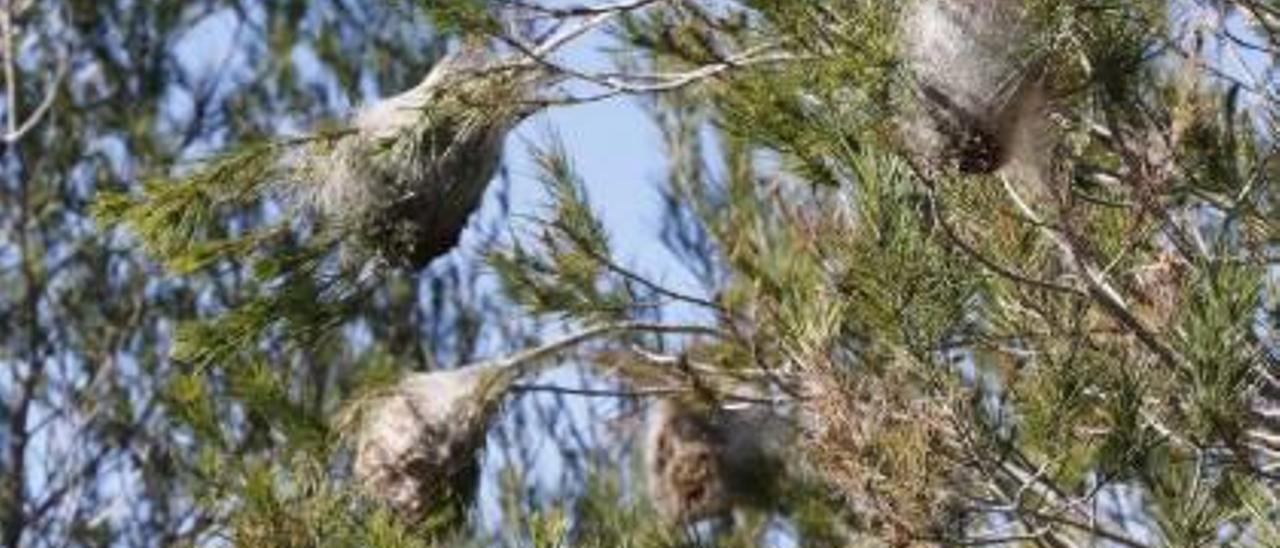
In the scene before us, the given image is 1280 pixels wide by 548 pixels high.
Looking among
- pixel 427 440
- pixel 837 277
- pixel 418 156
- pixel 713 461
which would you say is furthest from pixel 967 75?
pixel 713 461

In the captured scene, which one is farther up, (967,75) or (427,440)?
(967,75)

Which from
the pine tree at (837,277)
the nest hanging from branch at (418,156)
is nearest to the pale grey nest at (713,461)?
the pine tree at (837,277)

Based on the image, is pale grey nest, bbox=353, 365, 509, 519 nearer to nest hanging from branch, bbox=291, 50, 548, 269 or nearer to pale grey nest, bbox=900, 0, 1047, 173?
nest hanging from branch, bbox=291, 50, 548, 269

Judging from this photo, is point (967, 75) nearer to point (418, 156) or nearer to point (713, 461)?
point (418, 156)

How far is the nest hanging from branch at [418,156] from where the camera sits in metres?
3.18

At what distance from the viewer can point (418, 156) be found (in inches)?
129

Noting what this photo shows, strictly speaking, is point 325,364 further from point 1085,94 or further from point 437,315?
point 1085,94

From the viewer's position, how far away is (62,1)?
7.31 metres

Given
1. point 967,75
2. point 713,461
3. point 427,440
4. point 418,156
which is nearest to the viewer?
point 967,75

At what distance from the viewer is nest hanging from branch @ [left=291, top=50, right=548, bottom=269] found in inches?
125

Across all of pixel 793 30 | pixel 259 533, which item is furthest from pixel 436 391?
pixel 793 30

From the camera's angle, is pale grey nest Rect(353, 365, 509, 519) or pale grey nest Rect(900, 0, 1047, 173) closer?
pale grey nest Rect(900, 0, 1047, 173)

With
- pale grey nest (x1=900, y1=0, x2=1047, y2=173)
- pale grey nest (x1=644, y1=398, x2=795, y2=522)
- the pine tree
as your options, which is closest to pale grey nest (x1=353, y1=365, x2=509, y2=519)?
the pine tree

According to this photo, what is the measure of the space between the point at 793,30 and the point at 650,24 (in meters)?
0.67
